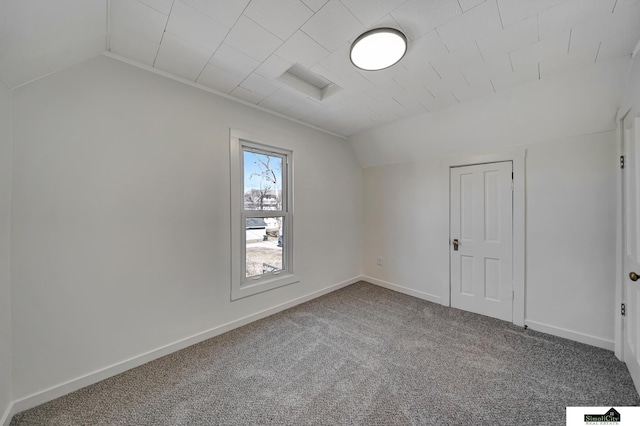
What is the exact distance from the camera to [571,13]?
138 centimetres

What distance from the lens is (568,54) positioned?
174cm

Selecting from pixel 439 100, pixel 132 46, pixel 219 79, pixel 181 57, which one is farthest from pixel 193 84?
pixel 439 100

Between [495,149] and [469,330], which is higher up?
[495,149]

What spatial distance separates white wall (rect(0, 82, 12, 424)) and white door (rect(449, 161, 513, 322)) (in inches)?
158

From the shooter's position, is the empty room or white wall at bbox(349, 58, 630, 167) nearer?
the empty room

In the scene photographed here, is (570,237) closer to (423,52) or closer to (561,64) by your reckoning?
(561,64)

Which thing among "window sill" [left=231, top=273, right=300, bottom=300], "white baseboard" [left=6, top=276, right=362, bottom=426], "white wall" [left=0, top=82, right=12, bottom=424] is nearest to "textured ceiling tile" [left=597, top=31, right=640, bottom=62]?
"window sill" [left=231, top=273, right=300, bottom=300]

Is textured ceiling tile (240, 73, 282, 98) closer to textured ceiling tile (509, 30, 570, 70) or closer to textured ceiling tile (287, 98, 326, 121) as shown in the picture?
textured ceiling tile (287, 98, 326, 121)

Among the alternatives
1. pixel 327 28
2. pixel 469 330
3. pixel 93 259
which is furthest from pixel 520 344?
pixel 93 259

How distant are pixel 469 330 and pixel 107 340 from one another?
130 inches

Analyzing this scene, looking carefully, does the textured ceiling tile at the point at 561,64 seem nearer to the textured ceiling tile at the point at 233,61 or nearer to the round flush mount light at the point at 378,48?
the round flush mount light at the point at 378,48

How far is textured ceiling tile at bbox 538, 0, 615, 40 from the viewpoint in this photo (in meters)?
1.32

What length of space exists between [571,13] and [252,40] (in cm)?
195

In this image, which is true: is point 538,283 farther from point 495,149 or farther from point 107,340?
point 107,340
